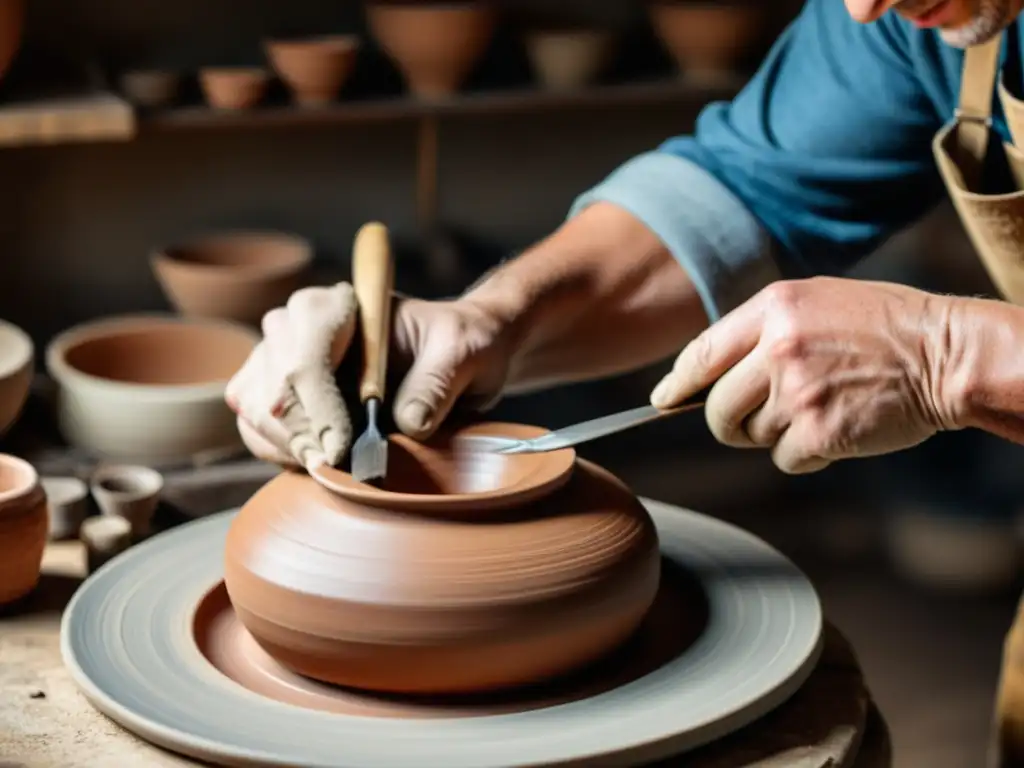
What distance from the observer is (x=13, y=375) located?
1968 mm

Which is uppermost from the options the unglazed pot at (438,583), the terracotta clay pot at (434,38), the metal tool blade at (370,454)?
the terracotta clay pot at (434,38)

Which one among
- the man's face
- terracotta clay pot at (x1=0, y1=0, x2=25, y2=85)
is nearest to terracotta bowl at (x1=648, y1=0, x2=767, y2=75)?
terracotta clay pot at (x1=0, y1=0, x2=25, y2=85)

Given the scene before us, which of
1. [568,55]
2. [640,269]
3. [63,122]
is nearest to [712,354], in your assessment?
[640,269]

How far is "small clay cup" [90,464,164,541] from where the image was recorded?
1.64 m

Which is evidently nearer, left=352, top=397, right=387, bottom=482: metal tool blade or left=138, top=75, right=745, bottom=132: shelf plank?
left=352, top=397, right=387, bottom=482: metal tool blade

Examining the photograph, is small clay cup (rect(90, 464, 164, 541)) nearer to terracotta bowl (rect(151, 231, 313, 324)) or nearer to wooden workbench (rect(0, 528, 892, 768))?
wooden workbench (rect(0, 528, 892, 768))

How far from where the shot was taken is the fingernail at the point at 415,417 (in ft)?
4.48

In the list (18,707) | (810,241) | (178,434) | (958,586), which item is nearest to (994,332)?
(810,241)

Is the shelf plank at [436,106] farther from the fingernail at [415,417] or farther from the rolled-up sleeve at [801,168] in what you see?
the fingernail at [415,417]

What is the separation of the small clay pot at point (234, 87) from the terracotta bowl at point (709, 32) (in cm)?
80

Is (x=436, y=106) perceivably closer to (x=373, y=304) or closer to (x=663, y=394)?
(x=373, y=304)

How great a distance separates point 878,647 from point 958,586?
0.30 m

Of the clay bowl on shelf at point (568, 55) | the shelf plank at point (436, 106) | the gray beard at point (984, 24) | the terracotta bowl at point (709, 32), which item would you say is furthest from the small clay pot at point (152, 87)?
the gray beard at point (984, 24)

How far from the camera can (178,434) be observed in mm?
2113
